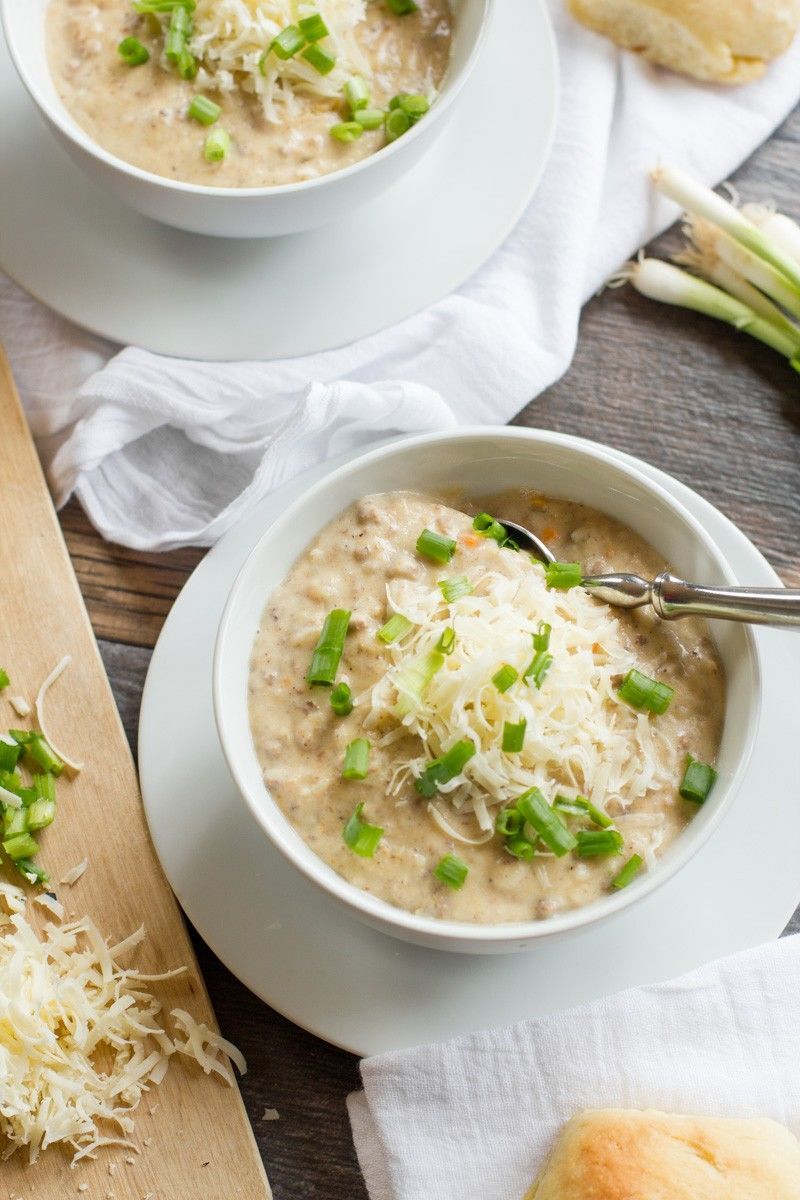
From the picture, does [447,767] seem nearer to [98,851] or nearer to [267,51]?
[98,851]

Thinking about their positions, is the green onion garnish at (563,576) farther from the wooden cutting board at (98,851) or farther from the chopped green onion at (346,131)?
the chopped green onion at (346,131)

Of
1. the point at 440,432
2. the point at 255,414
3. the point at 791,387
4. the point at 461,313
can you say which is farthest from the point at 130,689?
the point at 791,387

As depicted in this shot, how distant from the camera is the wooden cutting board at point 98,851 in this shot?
2596 millimetres

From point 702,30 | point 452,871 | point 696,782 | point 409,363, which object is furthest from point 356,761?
point 702,30

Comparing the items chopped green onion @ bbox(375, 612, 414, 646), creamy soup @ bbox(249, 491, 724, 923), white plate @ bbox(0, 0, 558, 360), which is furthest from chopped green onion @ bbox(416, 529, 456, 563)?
white plate @ bbox(0, 0, 558, 360)

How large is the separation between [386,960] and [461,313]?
1387mm

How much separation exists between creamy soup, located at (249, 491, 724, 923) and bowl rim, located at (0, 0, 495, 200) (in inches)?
29.0

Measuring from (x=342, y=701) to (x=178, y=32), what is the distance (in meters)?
1.47

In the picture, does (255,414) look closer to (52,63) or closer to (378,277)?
(378,277)

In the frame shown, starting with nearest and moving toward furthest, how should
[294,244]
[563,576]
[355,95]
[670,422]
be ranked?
[563,576] → [355,95] → [294,244] → [670,422]

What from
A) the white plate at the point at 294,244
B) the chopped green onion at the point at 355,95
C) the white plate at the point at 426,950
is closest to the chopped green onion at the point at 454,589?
the white plate at the point at 426,950

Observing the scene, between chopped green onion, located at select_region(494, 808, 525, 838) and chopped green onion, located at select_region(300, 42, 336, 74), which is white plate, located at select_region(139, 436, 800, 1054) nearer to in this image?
chopped green onion, located at select_region(494, 808, 525, 838)

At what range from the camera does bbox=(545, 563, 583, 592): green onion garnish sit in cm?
256

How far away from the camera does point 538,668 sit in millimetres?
2367
